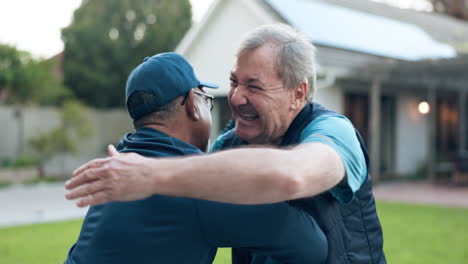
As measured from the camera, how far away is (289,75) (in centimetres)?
194

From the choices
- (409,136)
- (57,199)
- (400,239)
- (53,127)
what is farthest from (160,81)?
(53,127)

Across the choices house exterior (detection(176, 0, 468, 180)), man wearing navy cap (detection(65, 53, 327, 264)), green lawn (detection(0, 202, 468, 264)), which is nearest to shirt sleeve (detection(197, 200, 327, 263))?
man wearing navy cap (detection(65, 53, 327, 264))

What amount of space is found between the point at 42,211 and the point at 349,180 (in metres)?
9.47

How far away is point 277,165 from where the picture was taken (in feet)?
3.99

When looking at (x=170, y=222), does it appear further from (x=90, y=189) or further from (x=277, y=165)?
(x=277, y=165)

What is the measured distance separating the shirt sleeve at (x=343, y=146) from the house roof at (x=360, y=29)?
1092 centimetres

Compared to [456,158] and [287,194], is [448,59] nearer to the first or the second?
[456,158]

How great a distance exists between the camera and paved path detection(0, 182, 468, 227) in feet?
31.4

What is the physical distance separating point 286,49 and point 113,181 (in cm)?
92

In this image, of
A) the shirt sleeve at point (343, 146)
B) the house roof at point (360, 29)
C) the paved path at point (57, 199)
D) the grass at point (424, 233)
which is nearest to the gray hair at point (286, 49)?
the shirt sleeve at point (343, 146)

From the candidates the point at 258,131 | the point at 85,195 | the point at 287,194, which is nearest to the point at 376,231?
the point at 258,131

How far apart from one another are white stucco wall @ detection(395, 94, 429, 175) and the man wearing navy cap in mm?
15093

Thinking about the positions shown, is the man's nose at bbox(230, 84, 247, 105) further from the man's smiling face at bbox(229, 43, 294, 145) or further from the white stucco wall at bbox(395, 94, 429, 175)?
the white stucco wall at bbox(395, 94, 429, 175)

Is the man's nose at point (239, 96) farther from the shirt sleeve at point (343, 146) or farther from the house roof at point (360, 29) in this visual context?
the house roof at point (360, 29)
